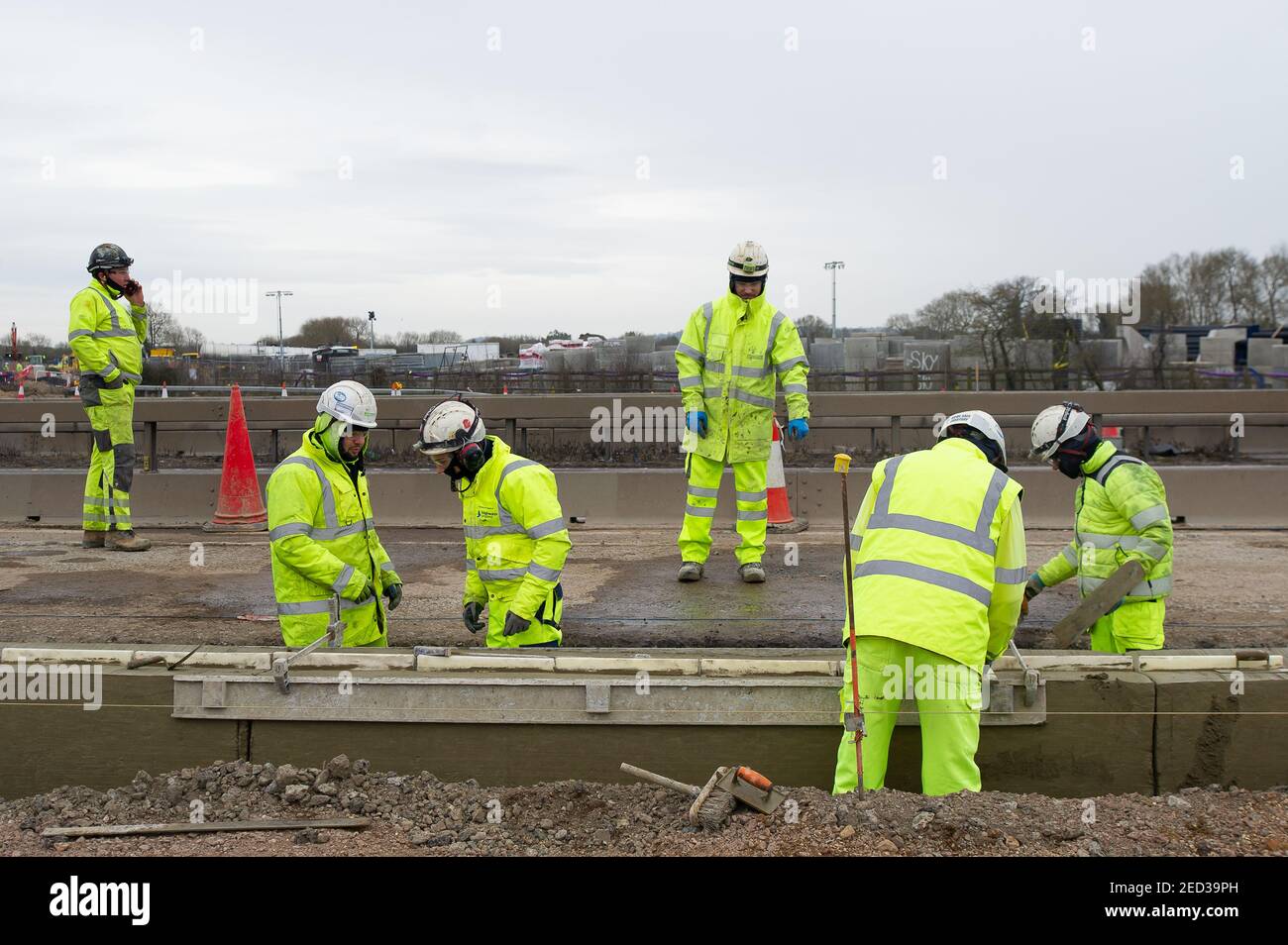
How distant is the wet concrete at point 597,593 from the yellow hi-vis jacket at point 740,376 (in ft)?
3.47

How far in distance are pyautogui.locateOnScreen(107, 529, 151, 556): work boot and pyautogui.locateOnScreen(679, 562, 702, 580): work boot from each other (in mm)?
4805

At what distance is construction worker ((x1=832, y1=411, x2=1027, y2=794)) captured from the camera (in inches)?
193

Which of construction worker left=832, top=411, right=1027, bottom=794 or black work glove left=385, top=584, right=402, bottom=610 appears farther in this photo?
black work glove left=385, top=584, right=402, bottom=610

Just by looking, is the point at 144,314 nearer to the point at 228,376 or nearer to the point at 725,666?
the point at 725,666

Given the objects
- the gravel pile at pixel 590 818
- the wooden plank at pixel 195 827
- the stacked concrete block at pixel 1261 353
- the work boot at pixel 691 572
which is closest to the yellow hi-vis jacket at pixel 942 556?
the gravel pile at pixel 590 818

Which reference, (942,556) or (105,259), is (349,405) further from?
(105,259)

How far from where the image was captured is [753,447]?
29.6 ft

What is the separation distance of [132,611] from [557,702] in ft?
13.3

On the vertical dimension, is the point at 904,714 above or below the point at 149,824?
above

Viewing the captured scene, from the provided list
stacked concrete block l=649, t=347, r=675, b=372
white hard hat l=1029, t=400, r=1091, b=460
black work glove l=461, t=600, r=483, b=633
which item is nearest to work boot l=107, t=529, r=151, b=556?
black work glove l=461, t=600, r=483, b=633

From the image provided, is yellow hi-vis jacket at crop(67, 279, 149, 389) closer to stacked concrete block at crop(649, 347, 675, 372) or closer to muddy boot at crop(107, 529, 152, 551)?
muddy boot at crop(107, 529, 152, 551)

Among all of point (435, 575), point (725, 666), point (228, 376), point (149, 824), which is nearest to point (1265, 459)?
point (435, 575)

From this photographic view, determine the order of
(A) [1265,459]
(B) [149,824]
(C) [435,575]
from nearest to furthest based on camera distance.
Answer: (B) [149,824]
(C) [435,575]
(A) [1265,459]
